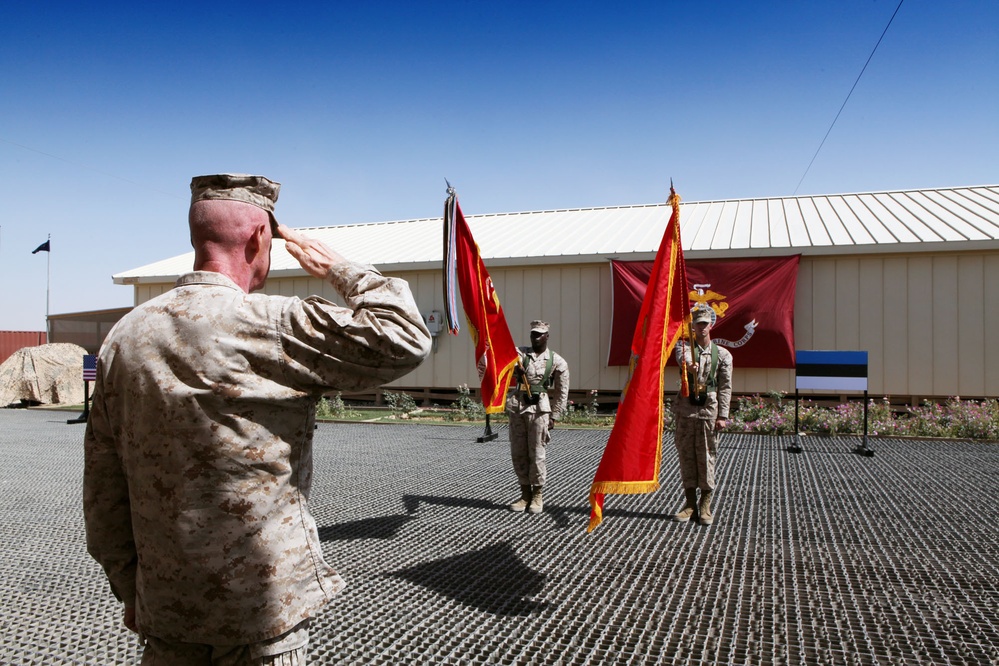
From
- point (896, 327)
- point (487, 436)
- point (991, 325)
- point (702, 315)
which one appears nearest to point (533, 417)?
point (702, 315)

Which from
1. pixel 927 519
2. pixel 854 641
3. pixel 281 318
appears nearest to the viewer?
pixel 281 318

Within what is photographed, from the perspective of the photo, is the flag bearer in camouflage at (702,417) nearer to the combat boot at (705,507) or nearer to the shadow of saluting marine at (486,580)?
the combat boot at (705,507)

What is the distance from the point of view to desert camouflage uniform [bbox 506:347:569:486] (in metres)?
6.79

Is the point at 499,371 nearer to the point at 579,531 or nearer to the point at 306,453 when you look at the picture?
the point at 579,531

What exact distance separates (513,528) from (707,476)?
69.9 inches

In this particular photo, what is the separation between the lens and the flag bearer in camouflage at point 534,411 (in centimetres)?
676

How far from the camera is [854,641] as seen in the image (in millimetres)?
3732

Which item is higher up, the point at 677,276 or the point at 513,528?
the point at 677,276

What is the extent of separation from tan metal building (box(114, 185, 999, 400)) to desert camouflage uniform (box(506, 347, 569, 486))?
7.32 meters

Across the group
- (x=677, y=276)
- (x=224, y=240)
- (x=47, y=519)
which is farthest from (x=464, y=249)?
(x=224, y=240)

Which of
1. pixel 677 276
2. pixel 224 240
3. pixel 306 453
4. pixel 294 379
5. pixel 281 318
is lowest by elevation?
pixel 306 453

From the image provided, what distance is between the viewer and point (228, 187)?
1.88 metres

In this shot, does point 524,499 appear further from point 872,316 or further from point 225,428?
point 872,316

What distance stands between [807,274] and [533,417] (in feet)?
28.2
